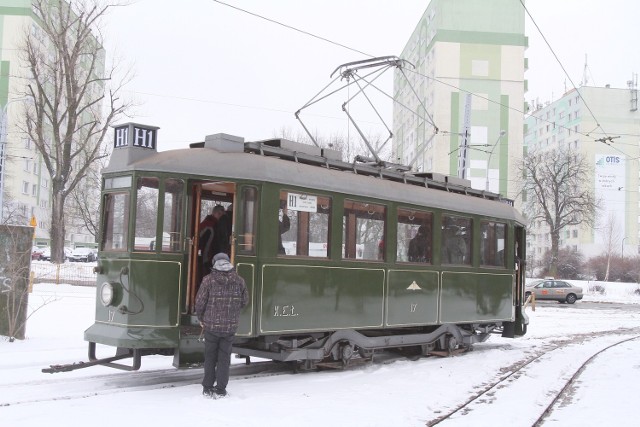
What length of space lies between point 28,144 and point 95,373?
52222 millimetres

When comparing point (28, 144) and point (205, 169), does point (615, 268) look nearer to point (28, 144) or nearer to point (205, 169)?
point (28, 144)

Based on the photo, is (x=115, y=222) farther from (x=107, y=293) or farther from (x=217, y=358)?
(x=217, y=358)

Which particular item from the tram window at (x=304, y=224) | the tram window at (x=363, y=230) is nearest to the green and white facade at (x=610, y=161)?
the tram window at (x=363, y=230)

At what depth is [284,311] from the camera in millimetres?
8273

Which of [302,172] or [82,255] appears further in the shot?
[82,255]

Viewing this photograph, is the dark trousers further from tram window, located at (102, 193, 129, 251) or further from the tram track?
the tram track

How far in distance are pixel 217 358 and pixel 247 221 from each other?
1706 mm

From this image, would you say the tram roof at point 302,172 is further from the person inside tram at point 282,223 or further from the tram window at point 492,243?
the tram window at point 492,243

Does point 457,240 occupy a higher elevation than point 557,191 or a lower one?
lower

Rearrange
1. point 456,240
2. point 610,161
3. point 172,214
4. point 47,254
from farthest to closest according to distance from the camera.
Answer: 1. point 610,161
2. point 47,254
3. point 456,240
4. point 172,214

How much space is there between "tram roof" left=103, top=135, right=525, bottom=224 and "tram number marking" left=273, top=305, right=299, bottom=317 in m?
1.56

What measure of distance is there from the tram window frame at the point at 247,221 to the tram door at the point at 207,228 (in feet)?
0.42

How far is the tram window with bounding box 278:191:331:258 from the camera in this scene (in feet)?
27.6

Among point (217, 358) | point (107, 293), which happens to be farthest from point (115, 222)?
point (217, 358)
